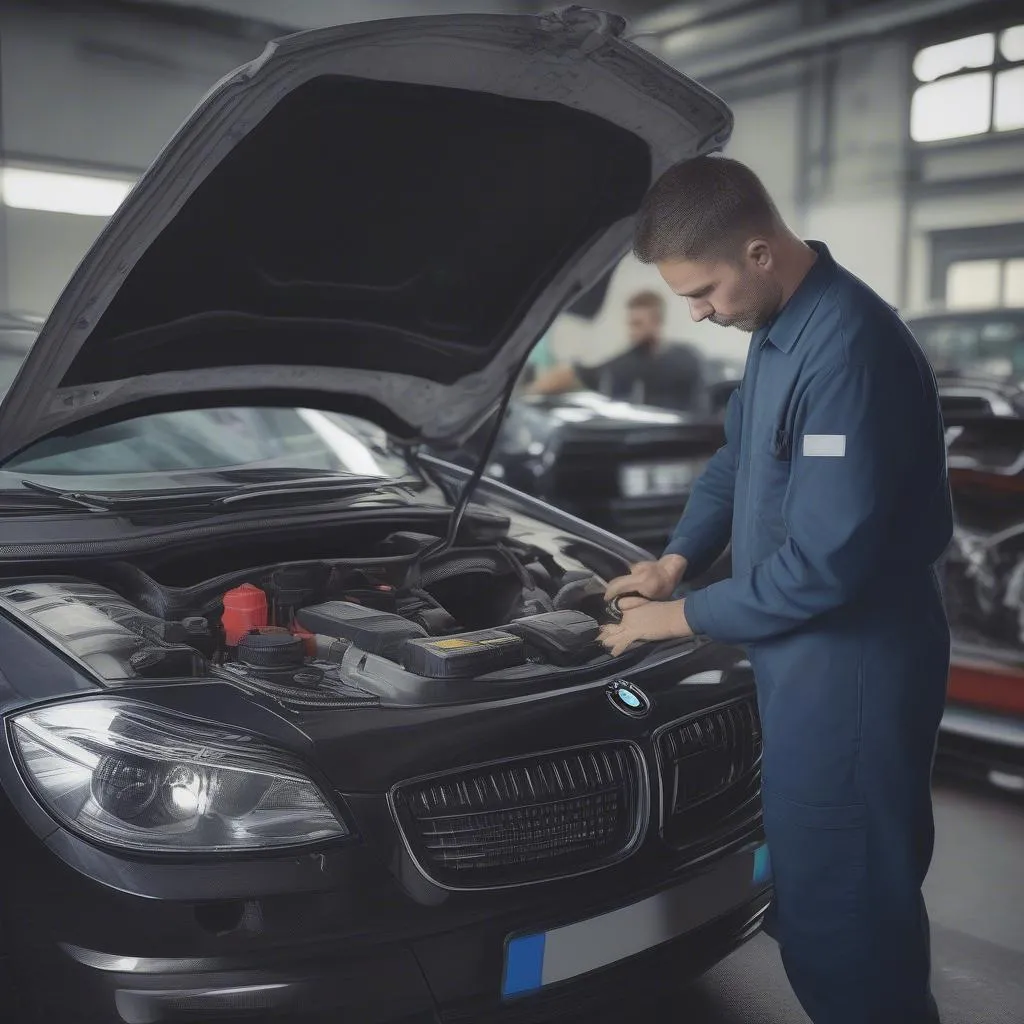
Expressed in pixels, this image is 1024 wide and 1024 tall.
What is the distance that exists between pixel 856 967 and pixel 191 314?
155 cm

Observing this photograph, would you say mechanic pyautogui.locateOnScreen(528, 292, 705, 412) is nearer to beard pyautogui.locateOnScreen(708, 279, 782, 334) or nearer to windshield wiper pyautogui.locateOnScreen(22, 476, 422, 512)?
windshield wiper pyautogui.locateOnScreen(22, 476, 422, 512)

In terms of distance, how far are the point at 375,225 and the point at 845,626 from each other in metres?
1.12

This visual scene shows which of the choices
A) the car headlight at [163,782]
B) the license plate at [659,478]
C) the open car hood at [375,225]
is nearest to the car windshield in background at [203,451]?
the open car hood at [375,225]

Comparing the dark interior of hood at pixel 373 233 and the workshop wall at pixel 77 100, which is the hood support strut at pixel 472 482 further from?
the workshop wall at pixel 77 100

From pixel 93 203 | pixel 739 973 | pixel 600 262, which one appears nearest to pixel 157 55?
pixel 93 203

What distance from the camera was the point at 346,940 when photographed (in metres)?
1.27

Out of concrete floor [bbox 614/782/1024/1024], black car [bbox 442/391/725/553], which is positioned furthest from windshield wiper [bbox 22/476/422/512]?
black car [bbox 442/391/725/553]

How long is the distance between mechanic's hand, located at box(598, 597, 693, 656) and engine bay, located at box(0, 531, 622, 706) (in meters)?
0.07

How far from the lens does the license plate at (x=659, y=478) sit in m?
4.93

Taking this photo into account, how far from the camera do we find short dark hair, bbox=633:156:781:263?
1.44 m

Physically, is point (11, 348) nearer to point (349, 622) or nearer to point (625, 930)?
point (349, 622)

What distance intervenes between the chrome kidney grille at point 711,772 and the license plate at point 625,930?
6cm

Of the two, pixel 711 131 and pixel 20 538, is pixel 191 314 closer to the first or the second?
pixel 20 538

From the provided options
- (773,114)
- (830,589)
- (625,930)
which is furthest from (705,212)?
(773,114)
